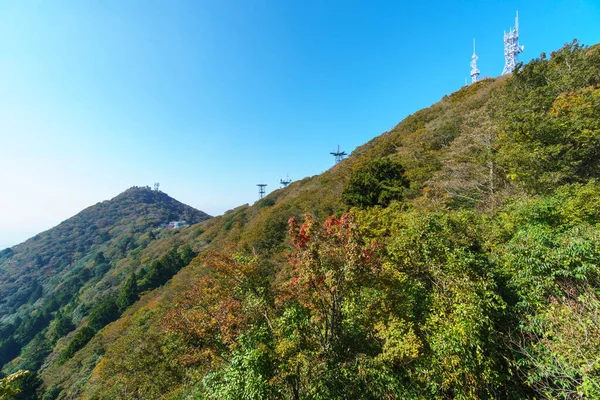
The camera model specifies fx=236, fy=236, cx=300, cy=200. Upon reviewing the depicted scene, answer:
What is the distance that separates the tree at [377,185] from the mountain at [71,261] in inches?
2224

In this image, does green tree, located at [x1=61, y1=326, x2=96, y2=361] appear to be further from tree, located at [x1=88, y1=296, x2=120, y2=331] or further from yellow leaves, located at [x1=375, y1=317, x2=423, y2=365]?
yellow leaves, located at [x1=375, y1=317, x2=423, y2=365]

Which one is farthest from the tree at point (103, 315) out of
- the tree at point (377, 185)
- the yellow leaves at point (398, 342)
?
the yellow leaves at point (398, 342)

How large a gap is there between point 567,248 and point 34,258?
123 metres

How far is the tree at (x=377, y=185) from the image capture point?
18.3 metres

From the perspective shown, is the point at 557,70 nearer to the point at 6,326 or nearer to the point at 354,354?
the point at 354,354

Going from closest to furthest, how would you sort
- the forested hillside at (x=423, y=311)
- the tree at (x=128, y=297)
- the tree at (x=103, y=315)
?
1. the forested hillside at (x=423, y=311)
2. the tree at (x=103, y=315)
3. the tree at (x=128, y=297)

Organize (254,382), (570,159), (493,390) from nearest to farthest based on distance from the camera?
(254,382) < (493,390) < (570,159)

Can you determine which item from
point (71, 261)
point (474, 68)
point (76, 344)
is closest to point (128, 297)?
point (76, 344)

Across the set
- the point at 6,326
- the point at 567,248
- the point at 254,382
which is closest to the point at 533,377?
the point at 567,248

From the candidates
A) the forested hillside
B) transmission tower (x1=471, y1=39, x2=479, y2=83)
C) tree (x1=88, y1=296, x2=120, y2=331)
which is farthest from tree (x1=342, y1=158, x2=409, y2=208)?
transmission tower (x1=471, y1=39, x2=479, y2=83)

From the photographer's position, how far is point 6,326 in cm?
5288

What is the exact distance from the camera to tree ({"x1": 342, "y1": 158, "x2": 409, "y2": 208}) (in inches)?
722

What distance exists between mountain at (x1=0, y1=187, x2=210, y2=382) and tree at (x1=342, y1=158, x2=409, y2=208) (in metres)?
56.5

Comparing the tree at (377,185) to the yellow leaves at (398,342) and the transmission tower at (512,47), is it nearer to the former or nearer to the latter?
the yellow leaves at (398,342)
